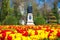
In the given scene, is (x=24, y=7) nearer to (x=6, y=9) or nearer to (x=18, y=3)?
(x=18, y=3)

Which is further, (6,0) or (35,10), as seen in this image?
(35,10)

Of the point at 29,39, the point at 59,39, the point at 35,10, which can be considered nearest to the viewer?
the point at 29,39

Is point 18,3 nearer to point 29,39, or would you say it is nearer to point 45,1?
point 45,1

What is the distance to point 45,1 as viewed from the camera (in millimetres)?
63031

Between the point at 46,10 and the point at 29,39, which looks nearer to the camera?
the point at 29,39

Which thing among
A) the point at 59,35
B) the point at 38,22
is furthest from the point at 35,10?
the point at 59,35

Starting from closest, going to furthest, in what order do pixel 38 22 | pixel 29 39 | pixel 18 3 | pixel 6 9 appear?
pixel 29 39 → pixel 38 22 → pixel 6 9 → pixel 18 3

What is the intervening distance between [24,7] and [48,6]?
1242 centimetres

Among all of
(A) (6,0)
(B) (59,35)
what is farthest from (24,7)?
(B) (59,35)

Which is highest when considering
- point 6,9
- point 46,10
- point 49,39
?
point 49,39

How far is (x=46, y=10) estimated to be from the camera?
61.8 meters

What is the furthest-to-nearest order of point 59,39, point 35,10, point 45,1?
point 45,1 < point 35,10 < point 59,39

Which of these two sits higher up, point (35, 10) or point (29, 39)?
point (29, 39)

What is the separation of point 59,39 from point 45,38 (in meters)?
0.24
